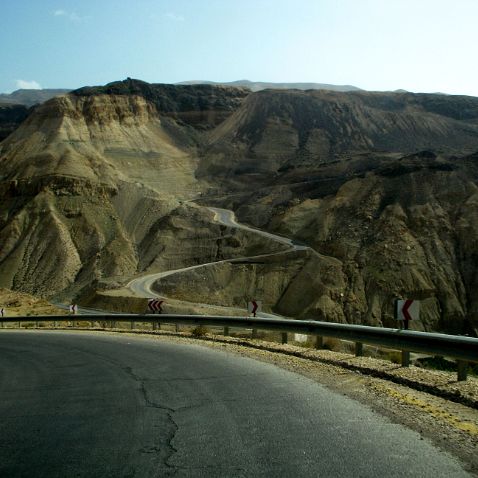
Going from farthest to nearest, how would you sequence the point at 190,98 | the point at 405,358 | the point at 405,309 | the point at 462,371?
1. the point at 190,98
2. the point at 405,309
3. the point at 405,358
4. the point at 462,371

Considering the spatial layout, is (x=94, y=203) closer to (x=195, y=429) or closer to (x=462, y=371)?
(x=462, y=371)

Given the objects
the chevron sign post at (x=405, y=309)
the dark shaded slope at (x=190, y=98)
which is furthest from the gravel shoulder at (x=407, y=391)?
the dark shaded slope at (x=190, y=98)

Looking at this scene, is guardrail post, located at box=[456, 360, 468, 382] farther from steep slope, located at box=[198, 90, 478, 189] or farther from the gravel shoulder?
steep slope, located at box=[198, 90, 478, 189]

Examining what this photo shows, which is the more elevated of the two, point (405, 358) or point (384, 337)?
point (384, 337)

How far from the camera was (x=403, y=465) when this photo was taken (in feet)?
18.6

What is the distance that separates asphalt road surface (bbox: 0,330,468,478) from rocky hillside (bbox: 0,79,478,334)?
41.2 metres

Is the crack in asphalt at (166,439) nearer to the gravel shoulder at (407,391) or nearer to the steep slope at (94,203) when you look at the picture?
the gravel shoulder at (407,391)

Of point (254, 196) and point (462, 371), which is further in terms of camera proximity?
point (254, 196)

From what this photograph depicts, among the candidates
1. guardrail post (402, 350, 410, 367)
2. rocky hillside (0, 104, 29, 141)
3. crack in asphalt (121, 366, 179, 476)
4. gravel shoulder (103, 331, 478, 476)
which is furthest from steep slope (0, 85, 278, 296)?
crack in asphalt (121, 366, 179, 476)

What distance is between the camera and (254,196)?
87000mm

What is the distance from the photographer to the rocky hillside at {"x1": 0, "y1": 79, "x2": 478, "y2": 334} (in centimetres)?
5572

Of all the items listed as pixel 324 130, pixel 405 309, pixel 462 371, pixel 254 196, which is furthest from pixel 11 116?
pixel 462 371

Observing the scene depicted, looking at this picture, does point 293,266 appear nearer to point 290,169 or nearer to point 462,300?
point 462,300

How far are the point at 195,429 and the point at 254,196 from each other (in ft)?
264
